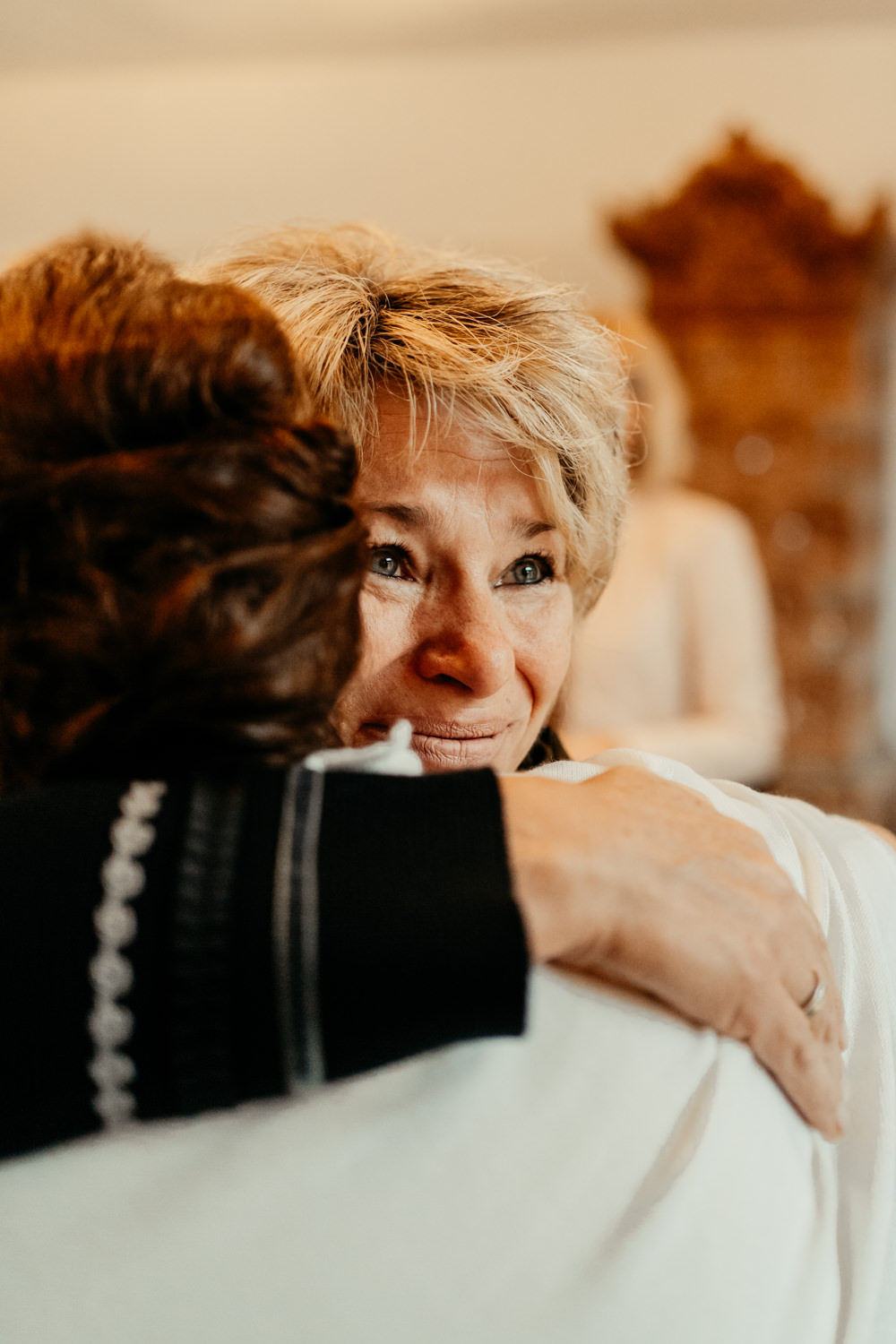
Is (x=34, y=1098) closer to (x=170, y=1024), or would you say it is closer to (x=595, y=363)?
(x=170, y=1024)

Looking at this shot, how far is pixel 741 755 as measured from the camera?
2402 millimetres

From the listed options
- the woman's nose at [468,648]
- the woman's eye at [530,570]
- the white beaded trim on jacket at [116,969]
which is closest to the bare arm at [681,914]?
the white beaded trim on jacket at [116,969]

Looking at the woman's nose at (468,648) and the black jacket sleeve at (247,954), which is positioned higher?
the woman's nose at (468,648)

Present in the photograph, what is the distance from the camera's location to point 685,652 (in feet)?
8.16

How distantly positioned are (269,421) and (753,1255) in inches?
19.1

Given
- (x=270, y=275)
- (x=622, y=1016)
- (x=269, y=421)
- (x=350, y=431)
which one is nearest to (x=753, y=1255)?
(x=622, y=1016)

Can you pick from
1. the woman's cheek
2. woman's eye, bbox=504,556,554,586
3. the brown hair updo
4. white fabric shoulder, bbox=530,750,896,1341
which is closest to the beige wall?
woman's eye, bbox=504,556,554,586

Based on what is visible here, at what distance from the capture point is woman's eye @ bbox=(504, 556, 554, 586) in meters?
0.99

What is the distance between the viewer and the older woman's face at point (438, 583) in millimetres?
912

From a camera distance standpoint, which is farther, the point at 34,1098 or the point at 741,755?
the point at 741,755

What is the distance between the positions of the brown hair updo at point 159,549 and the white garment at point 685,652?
1845 mm

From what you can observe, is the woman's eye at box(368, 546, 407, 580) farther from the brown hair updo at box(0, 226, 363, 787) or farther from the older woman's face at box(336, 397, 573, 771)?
the brown hair updo at box(0, 226, 363, 787)

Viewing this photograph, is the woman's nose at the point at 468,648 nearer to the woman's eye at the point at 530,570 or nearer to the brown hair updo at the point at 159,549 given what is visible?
the woman's eye at the point at 530,570

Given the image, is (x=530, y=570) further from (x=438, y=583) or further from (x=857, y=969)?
(x=857, y=969)
